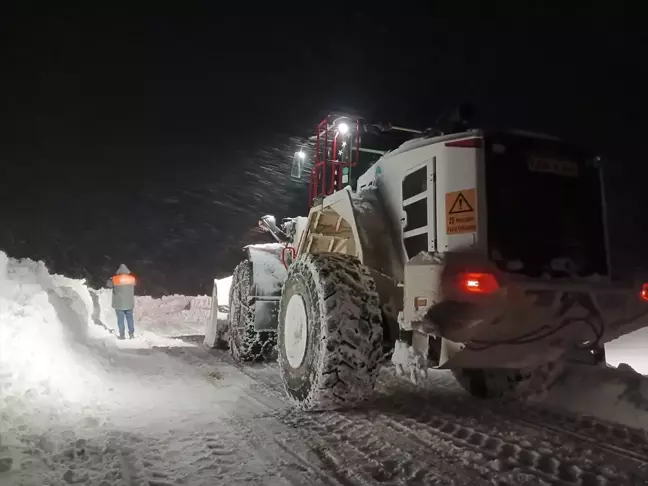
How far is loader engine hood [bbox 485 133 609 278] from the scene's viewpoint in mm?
4293

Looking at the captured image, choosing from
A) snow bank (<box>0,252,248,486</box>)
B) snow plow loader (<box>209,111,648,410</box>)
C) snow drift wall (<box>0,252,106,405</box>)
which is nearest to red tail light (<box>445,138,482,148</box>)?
snow plow loader (<box>209,111,648,410</box>)

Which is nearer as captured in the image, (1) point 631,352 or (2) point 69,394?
(2) point 69,394

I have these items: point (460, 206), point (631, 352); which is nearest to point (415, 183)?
point (460, 206)

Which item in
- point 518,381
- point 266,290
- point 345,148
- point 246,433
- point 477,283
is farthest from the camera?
point 266,290

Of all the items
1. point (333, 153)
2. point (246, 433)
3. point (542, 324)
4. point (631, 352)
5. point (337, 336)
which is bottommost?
point (246, 433)

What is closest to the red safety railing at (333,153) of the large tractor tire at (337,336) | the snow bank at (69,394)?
the large tractor tire at (337,336)

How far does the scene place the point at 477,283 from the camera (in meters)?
3.86

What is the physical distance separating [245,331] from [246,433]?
125 inches

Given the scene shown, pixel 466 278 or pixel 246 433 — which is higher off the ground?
pixel 466 278

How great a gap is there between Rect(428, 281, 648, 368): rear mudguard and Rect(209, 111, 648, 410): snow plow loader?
1 centimetres

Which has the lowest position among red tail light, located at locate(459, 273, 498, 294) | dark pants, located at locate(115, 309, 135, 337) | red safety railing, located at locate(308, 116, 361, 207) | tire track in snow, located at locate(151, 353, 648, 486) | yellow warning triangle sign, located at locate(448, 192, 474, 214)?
tire track in snow, located at locate(151, 353, 648, 486)

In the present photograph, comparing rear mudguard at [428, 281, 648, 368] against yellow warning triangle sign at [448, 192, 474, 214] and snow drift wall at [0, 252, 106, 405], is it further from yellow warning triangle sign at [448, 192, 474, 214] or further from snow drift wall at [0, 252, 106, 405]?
snow drift wall at [0, 252, 106, 405]

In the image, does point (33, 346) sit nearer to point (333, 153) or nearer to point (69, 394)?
point (69, 394)

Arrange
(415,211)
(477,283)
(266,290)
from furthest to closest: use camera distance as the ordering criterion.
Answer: (266,290), (415,211), (477,283)
